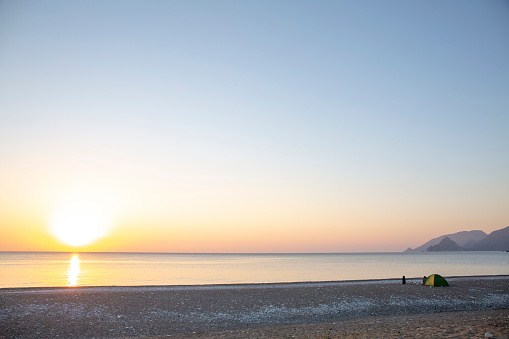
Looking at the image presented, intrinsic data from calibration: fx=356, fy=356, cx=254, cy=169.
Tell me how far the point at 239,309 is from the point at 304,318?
13.8ft

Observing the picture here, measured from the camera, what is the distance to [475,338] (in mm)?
11828

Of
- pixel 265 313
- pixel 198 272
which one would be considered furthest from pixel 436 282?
pixel 198 272

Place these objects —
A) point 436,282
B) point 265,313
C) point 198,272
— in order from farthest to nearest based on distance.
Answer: point 198,272, point 436,282, point 265,313

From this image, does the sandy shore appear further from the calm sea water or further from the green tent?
the calm sea water

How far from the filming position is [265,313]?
21.8m

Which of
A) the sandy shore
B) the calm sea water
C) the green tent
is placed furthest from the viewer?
the calm sea water

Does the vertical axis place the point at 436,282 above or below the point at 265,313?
below

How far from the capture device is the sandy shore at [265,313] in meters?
15.8

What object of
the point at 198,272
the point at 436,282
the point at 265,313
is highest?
the point at 265,313

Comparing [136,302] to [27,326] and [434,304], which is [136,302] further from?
[434,304]

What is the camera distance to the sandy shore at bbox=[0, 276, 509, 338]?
621 inches

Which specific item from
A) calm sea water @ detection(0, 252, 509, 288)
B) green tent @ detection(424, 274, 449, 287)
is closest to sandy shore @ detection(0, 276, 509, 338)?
green tent @ detection(424, 274, 449, 287)

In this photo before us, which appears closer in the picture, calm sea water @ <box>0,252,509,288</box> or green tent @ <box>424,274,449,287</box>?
green tent @ <box>424,274,449,287</box>

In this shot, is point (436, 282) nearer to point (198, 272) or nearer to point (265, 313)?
point (265, 313)
